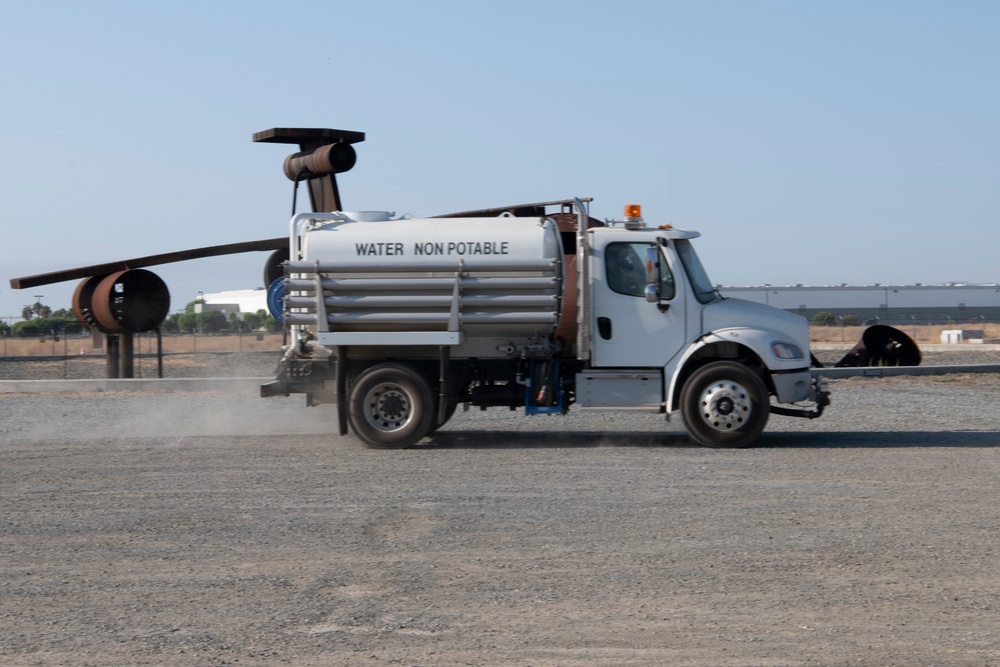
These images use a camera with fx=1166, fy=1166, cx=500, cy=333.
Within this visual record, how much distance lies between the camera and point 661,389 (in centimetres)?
1395

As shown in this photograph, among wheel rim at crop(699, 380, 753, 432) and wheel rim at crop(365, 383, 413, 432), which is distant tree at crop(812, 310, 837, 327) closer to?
wheel rim at crop(699, 380, 753, 432)

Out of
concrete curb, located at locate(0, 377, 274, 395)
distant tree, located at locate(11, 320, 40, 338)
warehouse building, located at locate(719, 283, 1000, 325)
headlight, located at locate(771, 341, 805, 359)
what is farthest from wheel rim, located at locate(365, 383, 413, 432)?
warehouse building, located at locate(719, 283, 1000, 325)

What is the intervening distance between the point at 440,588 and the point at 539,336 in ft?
24.3

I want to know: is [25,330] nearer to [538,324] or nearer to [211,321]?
[211,321]

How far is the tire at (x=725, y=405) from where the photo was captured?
13.6 m

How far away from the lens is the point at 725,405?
13641mm

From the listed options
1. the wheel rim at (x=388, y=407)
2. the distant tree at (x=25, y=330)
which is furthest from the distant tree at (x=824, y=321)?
the wheel rim at (x=388, y=407)

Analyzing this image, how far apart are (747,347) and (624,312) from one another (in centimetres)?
150

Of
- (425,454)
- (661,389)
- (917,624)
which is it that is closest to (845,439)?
(661,389)

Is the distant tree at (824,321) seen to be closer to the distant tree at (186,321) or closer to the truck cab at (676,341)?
the distant tree at (186,321)

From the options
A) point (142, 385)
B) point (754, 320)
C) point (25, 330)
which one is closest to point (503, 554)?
point (754, 320)

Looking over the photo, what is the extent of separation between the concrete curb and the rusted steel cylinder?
16.4 ft

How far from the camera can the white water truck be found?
13.7 meters

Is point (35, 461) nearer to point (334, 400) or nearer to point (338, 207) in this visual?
point (334, 400)
